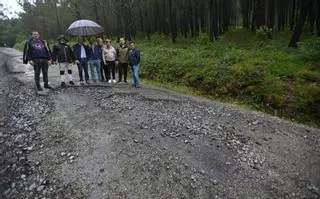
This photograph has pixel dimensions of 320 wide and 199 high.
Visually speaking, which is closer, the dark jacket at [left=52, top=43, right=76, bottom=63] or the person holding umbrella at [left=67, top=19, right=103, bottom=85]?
the dark jacket at [left=52, top=43, right=76, bottom=63]

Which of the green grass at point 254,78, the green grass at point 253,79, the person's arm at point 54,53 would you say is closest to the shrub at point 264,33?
the green grass at point 254,78

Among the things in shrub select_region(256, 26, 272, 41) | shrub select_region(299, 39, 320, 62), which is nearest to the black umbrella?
shrub select_region(299, 39, 320, 62)

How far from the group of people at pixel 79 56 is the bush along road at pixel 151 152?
6.13ft

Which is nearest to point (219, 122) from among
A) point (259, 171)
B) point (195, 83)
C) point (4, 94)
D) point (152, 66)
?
point (259, 171)

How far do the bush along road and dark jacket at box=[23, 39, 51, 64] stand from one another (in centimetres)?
188

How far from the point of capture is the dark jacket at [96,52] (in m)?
10.6

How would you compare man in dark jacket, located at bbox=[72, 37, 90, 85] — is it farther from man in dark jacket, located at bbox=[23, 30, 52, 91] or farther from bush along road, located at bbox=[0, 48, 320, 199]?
bush along road, located at bbox=[0, 48, 320, 199]

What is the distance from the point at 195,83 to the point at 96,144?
6.96 m

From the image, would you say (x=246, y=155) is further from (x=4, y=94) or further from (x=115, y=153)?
(x=4, y=94)

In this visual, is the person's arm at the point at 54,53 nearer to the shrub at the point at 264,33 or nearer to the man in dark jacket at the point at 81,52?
the man in dark jacket at the point at 81,52

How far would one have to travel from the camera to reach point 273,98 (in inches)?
353

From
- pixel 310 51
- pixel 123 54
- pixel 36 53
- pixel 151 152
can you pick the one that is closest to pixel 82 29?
pixel 123 54

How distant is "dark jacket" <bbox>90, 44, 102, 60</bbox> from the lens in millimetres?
10607

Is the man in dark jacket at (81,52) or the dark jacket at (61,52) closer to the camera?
the dark jacket at (61,52)
